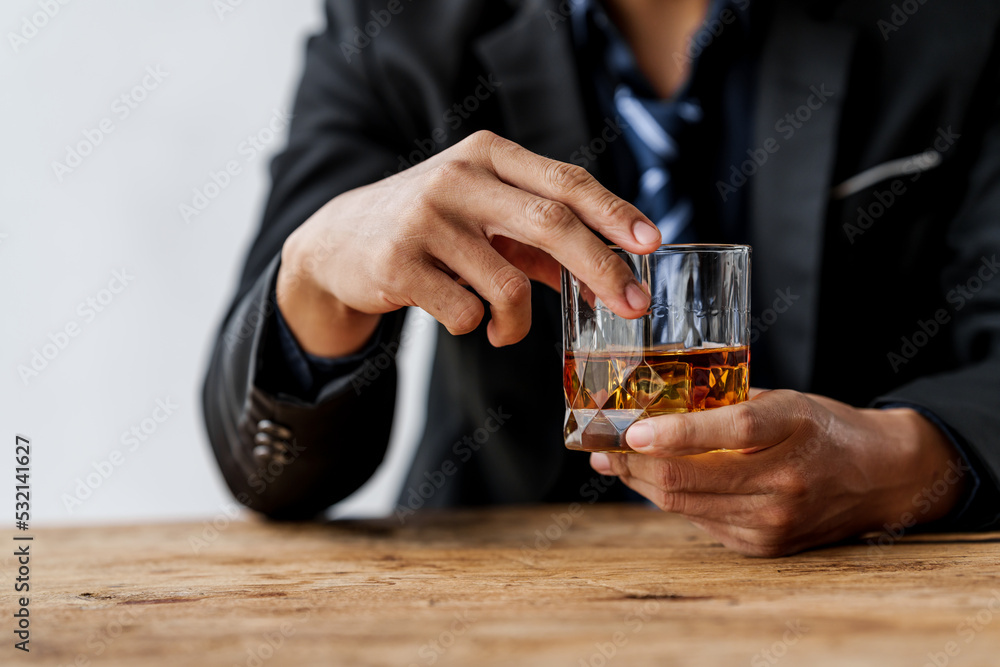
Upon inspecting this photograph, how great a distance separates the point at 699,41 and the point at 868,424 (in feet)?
2.54

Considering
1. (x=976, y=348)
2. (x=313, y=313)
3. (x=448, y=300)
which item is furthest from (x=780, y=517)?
(x=976, y=348)

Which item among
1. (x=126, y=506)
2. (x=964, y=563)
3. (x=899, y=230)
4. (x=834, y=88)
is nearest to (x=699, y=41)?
(x=834, y=88)

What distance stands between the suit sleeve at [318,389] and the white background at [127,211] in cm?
97

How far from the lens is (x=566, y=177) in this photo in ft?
2.29

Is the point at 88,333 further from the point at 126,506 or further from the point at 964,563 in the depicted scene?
the point at 964,563

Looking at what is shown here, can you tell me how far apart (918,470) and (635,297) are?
0.46 metres

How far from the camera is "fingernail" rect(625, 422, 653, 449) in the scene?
656 mm

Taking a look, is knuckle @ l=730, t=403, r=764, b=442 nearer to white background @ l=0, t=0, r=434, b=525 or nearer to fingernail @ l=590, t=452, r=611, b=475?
Result: fingernail @ l=590, t=452, r=611, b=475

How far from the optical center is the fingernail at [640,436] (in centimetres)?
66

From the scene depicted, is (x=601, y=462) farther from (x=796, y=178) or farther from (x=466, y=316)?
(x=796, y=178)

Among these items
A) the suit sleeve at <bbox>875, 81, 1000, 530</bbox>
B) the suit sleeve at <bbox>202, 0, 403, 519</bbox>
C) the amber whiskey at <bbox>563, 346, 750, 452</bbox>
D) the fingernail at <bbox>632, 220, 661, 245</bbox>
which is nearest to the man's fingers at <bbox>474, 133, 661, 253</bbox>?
the fingernail at <bbox>632, 220, 661, 245</bbox>

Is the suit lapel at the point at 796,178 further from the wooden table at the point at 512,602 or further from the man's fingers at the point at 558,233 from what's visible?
the man's fingers at the point at 558,233

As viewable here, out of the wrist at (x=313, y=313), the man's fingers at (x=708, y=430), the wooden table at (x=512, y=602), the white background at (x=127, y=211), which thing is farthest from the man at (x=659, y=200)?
the white background at (x=127, y=211)

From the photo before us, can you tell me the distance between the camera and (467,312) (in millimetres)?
754
